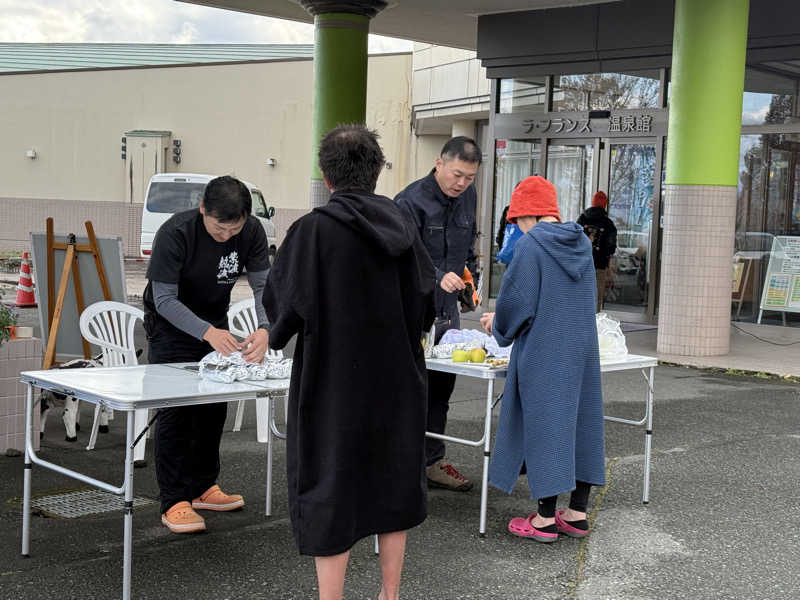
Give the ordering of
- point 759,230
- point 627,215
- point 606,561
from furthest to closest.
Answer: point 627,215, point 759,230, point 606,561

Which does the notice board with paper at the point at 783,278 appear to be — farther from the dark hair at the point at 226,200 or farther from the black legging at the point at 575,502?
the dark hair at the point at 226,200

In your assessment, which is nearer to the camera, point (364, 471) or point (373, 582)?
point (364, 471)

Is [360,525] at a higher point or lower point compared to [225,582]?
higher

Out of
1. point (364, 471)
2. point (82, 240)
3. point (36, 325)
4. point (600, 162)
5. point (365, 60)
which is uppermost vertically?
point (365, 60)

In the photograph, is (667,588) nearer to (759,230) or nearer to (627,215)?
(759,230)

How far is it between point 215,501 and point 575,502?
1781mm

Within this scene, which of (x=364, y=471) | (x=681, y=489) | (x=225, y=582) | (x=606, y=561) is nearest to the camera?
(x=364, y=471)

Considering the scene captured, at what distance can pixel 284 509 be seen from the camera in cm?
534

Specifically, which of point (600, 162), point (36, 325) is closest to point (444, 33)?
point (600, 162)

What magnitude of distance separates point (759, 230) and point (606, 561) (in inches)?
386

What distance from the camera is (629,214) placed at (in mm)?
14852

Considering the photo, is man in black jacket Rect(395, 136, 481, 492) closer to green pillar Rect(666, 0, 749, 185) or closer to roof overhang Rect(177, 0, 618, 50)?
green pillar Rect(666, 0, 749, 185)

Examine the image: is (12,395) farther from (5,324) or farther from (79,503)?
(79,503)

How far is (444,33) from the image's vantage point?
17.8m
